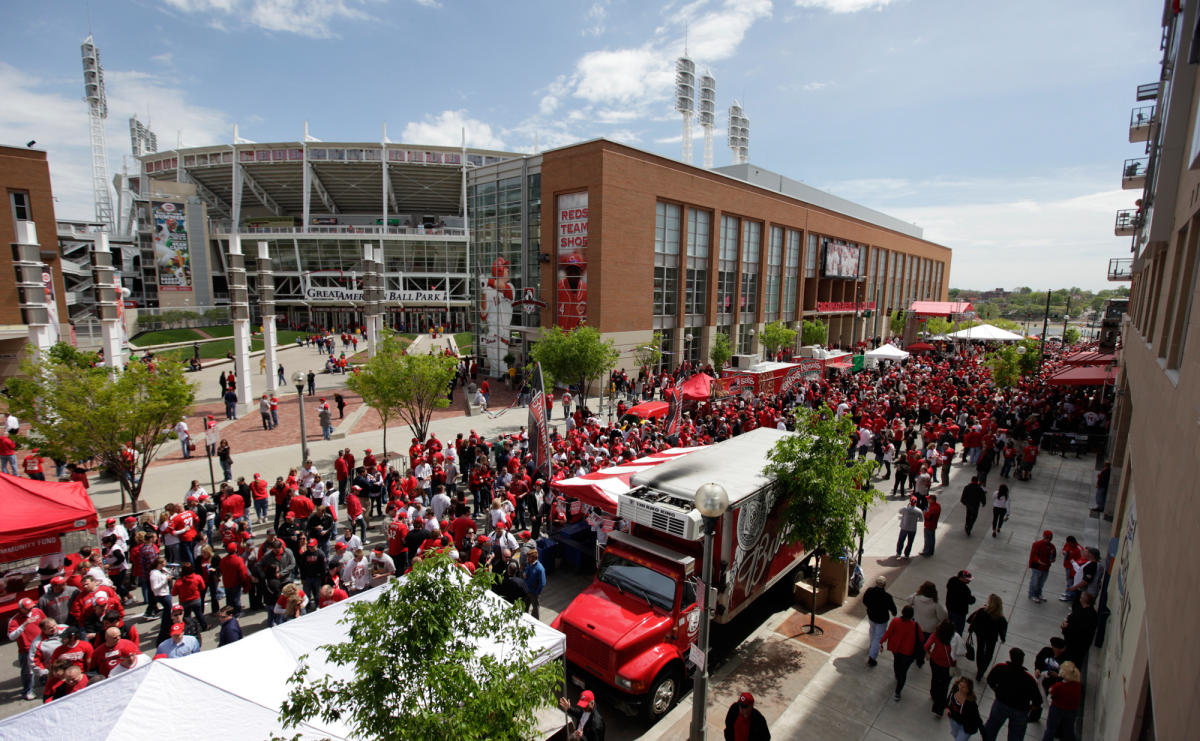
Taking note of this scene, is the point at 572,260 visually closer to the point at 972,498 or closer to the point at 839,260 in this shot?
the point at 972,498

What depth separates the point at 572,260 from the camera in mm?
33812

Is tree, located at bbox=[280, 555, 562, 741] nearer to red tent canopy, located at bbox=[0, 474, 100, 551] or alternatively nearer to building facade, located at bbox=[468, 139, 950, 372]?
red tent canopy, located at bbox=[0, 474, 100, 551]

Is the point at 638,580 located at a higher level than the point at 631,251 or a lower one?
lower

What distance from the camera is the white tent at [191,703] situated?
4887 mm

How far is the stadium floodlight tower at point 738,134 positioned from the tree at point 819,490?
9032 cm

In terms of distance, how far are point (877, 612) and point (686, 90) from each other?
7689 cm

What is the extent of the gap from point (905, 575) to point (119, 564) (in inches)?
602

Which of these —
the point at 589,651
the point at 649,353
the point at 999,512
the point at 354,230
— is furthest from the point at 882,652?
the point at 354,230

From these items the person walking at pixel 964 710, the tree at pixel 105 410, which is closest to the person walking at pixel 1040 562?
the person walking at pixel 964 710

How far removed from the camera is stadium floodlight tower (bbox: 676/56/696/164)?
2842 inches

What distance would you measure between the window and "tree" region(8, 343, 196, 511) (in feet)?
104

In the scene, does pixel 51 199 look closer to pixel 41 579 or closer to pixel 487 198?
pixel 487 198

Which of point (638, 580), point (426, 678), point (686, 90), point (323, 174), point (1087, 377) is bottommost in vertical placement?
point (638, 580)

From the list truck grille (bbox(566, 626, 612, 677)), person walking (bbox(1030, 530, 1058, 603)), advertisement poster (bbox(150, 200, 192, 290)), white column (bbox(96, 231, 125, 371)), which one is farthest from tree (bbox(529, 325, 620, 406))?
advertisement poster (bbox(150, 200, 192, 290))
